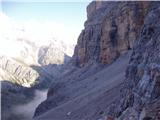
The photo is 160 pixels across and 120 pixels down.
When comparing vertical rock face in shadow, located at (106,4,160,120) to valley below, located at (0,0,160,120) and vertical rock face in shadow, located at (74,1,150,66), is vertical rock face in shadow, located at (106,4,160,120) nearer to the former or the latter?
valley below, located at (0,0,160,120)

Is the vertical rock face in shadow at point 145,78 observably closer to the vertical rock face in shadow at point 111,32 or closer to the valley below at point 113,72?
the valley below at point 113,72

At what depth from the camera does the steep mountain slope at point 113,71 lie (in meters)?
24.6

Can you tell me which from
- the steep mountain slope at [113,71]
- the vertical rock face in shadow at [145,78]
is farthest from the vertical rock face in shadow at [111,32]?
the vertical rock face in shadow at [145,78]

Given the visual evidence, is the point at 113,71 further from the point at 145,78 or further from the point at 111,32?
the point at 145,78

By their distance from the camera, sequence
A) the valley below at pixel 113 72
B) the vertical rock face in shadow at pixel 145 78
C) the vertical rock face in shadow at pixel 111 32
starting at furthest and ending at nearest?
the vertical rock face in shadow at pixel 111 32
the valley below at pixel 113 72
the vertical rock face in shadow at pixel 145 78

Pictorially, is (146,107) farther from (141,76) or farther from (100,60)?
(100,60)

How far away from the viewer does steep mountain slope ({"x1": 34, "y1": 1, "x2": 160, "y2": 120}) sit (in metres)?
24.6

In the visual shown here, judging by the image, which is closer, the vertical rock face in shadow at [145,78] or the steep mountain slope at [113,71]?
the vertical rock face in shadow at [145,78]

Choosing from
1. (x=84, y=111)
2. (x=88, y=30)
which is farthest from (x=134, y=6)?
(x=84, y=111)

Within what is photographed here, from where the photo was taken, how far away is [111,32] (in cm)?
9938

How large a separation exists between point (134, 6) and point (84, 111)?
44.2m

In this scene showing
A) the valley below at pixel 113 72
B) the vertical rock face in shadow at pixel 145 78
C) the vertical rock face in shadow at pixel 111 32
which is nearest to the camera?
the vertical rock face in shadow at pixel 145 78

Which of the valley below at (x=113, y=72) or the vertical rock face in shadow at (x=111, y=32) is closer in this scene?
the valley below at (x=113, y=72)

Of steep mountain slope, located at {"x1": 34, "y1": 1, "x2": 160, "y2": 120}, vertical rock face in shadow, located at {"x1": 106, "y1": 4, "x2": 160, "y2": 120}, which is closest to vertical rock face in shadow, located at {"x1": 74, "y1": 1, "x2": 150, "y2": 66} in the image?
steep mountain slope, located at {"x1": 34, "y1": 1, "x2": 160, "y2": 120}
